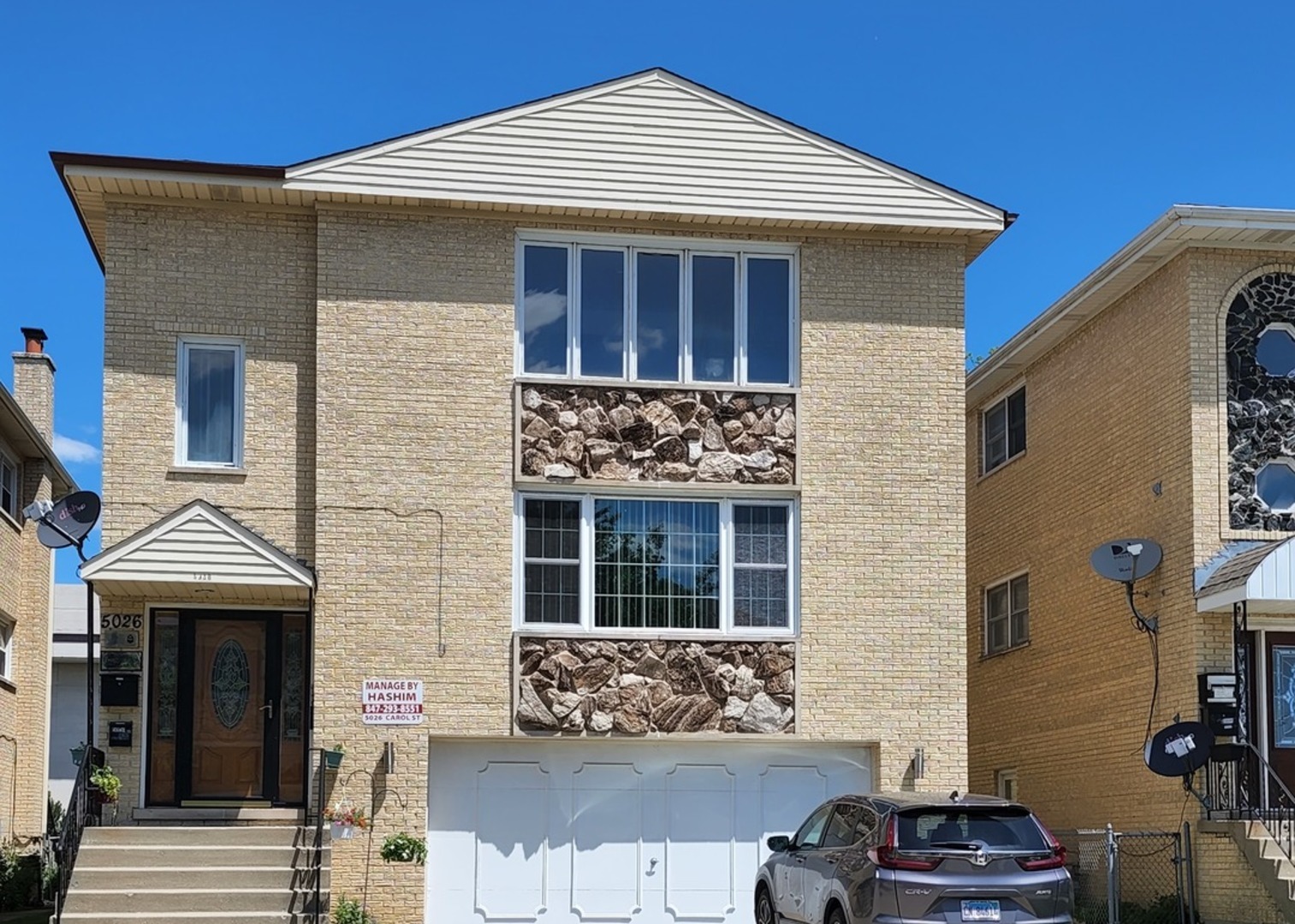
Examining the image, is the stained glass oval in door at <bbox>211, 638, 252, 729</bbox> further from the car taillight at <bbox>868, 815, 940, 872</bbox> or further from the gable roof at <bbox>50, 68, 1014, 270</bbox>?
the car taillight at <bbox>868, 815, 940, 872</bbox>

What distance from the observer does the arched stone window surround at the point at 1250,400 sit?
64.7ft

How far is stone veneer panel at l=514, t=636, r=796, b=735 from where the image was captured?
732 inches


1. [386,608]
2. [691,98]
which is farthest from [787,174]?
[386,608]

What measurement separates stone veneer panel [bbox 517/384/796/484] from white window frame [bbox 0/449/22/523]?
1166 centimetres

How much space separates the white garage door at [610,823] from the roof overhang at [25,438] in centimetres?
978

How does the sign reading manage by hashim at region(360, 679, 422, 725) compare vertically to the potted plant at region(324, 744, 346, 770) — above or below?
above

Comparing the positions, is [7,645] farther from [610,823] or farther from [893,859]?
[893,859]

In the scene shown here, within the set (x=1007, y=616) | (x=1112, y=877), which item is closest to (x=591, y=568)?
(x=1112, y=877)

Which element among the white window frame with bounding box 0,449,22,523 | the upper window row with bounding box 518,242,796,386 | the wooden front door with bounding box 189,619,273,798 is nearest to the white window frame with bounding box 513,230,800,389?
the upper window row with bounding box 518,242,796,386

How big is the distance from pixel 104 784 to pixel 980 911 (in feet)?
30.5

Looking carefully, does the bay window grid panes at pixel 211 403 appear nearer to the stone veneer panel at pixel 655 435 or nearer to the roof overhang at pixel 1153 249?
A: the stone veneer panel at pixel 655 435

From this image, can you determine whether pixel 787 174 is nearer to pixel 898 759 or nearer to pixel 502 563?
pixel 502 563

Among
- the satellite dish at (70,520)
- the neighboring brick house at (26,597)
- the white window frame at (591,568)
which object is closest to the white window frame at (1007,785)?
the white window frame at (591,568)

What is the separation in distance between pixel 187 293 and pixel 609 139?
5060mm
